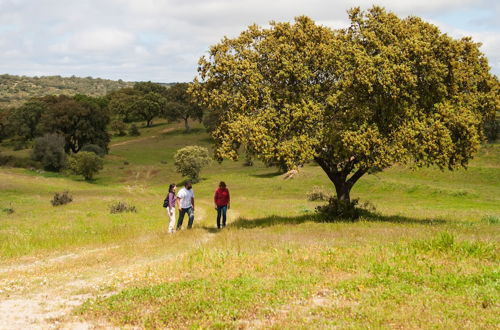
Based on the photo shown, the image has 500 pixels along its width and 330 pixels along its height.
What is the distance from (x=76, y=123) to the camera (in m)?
91.3

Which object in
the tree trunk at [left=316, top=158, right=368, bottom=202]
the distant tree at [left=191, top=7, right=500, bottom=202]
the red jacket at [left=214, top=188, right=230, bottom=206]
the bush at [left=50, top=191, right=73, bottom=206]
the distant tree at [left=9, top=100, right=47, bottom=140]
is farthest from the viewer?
the distant tree at [left=9, top=100, right=47, bottom=140]

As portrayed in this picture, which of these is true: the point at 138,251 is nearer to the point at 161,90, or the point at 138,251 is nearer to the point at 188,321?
the point at 188,321

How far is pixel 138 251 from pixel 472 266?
1125 cm

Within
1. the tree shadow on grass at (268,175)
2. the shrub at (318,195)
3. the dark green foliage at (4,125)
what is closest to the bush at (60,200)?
the shrub at (318,195)

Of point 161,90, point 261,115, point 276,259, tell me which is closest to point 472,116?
point 261,115

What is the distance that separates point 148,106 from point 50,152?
54.6 metres

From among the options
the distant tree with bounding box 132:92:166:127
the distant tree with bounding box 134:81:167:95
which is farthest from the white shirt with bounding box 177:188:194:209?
the distant tree with bounding box 134:81:167:95

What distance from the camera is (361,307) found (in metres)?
8.88

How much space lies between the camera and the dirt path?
946cm

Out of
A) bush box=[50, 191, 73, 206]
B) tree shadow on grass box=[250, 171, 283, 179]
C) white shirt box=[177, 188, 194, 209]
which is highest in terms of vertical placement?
white shirt box=[177, 188, 194, 209]

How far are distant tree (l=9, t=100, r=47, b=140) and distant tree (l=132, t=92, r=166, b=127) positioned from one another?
95.1 feet

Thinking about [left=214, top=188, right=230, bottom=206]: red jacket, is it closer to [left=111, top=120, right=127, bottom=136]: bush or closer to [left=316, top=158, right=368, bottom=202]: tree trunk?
[left=316, top=158, right=368, bottom=202]: tree trunk

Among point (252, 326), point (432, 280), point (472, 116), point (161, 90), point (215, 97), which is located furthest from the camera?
point (161, 90)

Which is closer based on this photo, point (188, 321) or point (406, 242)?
point (188, 321)
